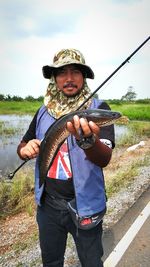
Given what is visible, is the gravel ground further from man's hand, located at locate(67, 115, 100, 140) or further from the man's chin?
man's hand, located at locate(67, 115, 100, 140)

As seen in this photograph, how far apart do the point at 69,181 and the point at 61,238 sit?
538 mm

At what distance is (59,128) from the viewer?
227cm

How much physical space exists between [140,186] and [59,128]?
5.25m

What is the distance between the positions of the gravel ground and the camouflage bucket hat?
7.96 ft

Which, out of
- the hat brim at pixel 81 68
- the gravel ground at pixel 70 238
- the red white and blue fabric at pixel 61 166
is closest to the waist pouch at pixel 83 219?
the red white and blue fabric at pixel 61 166

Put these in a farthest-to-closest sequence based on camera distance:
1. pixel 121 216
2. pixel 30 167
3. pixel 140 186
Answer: pixel 30 167 < pixel 140 186 < pixel 121 216

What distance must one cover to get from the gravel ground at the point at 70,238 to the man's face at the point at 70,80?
2337 mm

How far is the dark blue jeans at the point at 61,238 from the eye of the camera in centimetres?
260

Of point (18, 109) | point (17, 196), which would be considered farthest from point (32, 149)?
point (18, 109)

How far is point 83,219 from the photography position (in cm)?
254

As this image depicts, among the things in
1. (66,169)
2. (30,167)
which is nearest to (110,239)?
(66,169)

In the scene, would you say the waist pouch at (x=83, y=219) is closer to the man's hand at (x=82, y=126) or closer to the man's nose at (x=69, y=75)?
the man's hand at (x=82, y=126)

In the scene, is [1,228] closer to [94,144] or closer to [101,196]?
[101,196]

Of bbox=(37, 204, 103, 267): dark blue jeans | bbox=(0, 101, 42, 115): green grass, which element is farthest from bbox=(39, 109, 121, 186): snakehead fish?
bbox=(0, 101, 42, 115): green grass
